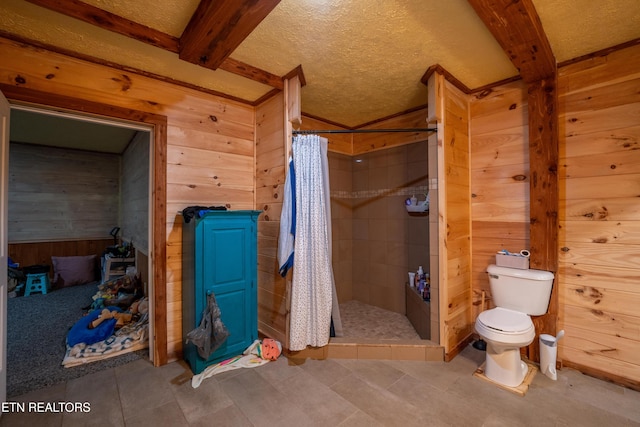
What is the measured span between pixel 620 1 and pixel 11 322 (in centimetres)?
573

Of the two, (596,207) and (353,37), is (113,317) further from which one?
(596,207)

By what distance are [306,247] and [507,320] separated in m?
1.52

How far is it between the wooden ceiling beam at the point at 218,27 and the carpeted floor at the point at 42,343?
2417 millimetres

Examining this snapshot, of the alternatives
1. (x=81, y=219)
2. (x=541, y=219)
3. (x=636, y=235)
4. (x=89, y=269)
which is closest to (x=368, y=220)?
(x=541, y=219)

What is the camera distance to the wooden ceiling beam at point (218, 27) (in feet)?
4.59

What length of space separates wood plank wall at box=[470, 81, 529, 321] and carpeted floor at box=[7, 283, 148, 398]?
309cm

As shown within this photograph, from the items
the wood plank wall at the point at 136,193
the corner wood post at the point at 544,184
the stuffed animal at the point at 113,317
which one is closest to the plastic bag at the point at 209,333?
the stuffed animal at the point at 113,317

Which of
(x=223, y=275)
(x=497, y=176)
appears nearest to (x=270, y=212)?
(x=223, y=275)

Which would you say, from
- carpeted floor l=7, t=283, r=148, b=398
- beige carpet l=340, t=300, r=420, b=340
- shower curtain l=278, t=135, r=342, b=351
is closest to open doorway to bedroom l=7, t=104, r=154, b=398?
carpeted floor l=7, t=283, r=148, b=398

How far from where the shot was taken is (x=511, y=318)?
76.2 inches

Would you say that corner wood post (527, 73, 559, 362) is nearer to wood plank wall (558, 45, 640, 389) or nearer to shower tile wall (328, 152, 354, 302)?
wood plank wall (558, 45, 640, 389)

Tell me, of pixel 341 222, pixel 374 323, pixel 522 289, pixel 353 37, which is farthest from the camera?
pixel 341 222

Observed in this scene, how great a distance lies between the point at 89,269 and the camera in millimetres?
4676

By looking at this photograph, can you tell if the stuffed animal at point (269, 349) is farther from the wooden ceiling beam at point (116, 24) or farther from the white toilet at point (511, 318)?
the wooden ceiling beam at point (116, 24)
